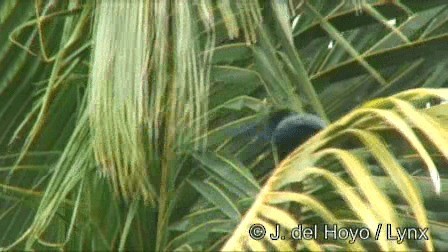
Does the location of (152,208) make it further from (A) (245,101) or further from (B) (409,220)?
(B) (409,220)

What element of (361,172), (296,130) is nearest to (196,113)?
(296,130)

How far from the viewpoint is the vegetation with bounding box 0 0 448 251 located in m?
0.59

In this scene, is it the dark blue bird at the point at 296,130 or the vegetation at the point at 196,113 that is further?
the dark blue bird at the point at 296,130

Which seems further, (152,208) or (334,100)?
(334,100)

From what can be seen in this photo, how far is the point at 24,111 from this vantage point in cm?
91

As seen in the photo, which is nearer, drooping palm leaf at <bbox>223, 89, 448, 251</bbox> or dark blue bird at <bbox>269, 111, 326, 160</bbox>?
drooping palm leaf at <bbox>223, 89, 448, 251</bbox>

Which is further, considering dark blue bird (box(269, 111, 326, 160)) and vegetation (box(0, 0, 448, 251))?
dark blue bird (box(269, 111, 326, 160))

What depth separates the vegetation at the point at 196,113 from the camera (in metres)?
0.59

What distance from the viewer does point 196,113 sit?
68cm

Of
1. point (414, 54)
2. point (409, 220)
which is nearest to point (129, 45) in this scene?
point (409, 220)

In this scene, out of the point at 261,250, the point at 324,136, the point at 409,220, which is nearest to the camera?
the point at 261,250

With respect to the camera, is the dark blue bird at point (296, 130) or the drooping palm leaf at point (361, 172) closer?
the drooping palm leaf at point (361, 172)

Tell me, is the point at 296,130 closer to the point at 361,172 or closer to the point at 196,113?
the point at 196,113

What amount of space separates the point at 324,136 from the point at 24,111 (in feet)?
1.38
